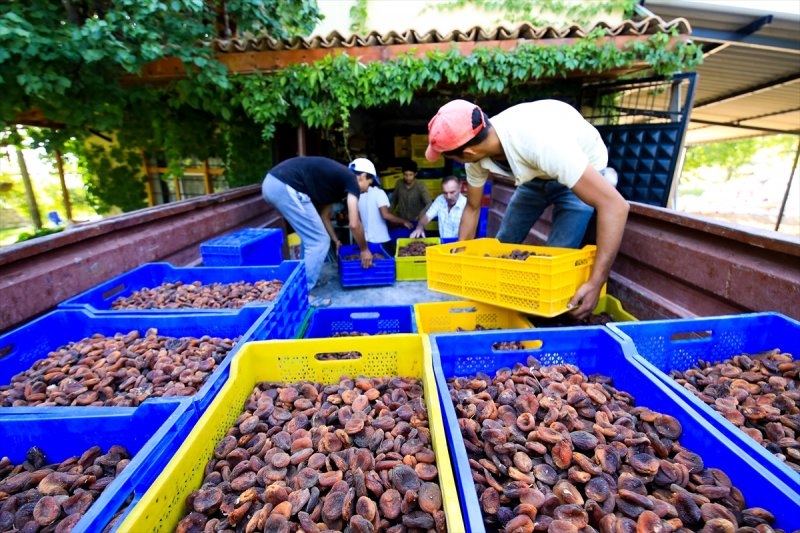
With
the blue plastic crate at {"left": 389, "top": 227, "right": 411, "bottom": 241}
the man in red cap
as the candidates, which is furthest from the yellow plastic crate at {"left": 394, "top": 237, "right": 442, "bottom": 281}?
the man in red cap

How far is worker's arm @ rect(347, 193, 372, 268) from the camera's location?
4094 mm

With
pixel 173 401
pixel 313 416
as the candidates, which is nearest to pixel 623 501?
pixel 313 416

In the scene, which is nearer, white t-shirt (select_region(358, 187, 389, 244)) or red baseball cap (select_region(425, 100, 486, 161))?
red baseball cap (select_region(425, 100, 486, 161))

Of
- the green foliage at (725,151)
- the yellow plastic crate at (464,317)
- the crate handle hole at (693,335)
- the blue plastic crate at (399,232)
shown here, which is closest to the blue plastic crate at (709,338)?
the crate handle hole at (693,335)

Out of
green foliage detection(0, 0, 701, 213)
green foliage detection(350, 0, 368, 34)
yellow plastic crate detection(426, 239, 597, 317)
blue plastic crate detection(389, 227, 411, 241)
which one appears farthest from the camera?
green foliage detection(350, 0, 368, 34)

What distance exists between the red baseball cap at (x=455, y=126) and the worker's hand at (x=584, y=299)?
1.09 meters

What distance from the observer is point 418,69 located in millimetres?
4738

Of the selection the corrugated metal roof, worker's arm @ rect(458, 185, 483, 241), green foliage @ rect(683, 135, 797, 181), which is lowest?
worker's arm @ rect(458, 185, 483, 241)

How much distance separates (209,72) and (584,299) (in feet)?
15.0

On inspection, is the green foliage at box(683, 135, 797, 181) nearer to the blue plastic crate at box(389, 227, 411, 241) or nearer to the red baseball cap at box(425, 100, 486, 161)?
the blue plastic crate at box(389, 227, 411, 241)

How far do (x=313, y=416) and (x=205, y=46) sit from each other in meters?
4.65

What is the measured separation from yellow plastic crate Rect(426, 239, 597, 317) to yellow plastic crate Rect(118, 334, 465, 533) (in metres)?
0.86

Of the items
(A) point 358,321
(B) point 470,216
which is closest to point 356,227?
(B) point 470,216

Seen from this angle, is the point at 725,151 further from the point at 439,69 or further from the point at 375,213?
the point at 375,213
